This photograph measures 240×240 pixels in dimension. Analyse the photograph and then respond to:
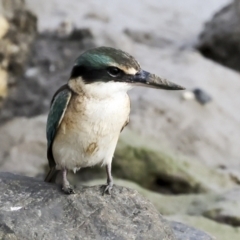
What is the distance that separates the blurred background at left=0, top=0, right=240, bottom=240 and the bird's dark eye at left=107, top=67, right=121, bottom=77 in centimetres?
256

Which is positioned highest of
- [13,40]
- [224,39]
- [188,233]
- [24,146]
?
[224,39]

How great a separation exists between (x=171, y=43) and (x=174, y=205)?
6.84 m

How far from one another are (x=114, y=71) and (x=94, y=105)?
0.28 metres

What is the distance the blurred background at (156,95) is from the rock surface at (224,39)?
0.06 ft

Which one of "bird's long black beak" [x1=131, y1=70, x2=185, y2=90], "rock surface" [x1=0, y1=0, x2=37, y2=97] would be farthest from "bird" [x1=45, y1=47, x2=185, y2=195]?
"rock surface" [x1=0, y1=0, x2=37, y2=97]

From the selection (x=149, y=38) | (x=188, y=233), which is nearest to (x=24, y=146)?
(x=188, y=233)

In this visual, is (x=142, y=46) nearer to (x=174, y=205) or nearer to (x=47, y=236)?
(x=174, y=205)

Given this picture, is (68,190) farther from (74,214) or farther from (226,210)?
(226,210)

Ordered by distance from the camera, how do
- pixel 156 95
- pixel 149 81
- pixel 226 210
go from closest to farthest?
pixel 149 81 → pixel 226 210 → pixel 156 95

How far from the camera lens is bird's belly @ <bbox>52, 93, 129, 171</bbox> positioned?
5.10 metres

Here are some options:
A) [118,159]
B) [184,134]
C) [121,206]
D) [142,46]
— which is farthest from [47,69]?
[121,206]

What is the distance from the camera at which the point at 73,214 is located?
5230mm

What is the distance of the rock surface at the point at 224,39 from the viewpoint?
1345 cm

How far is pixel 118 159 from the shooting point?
28.7 feet
